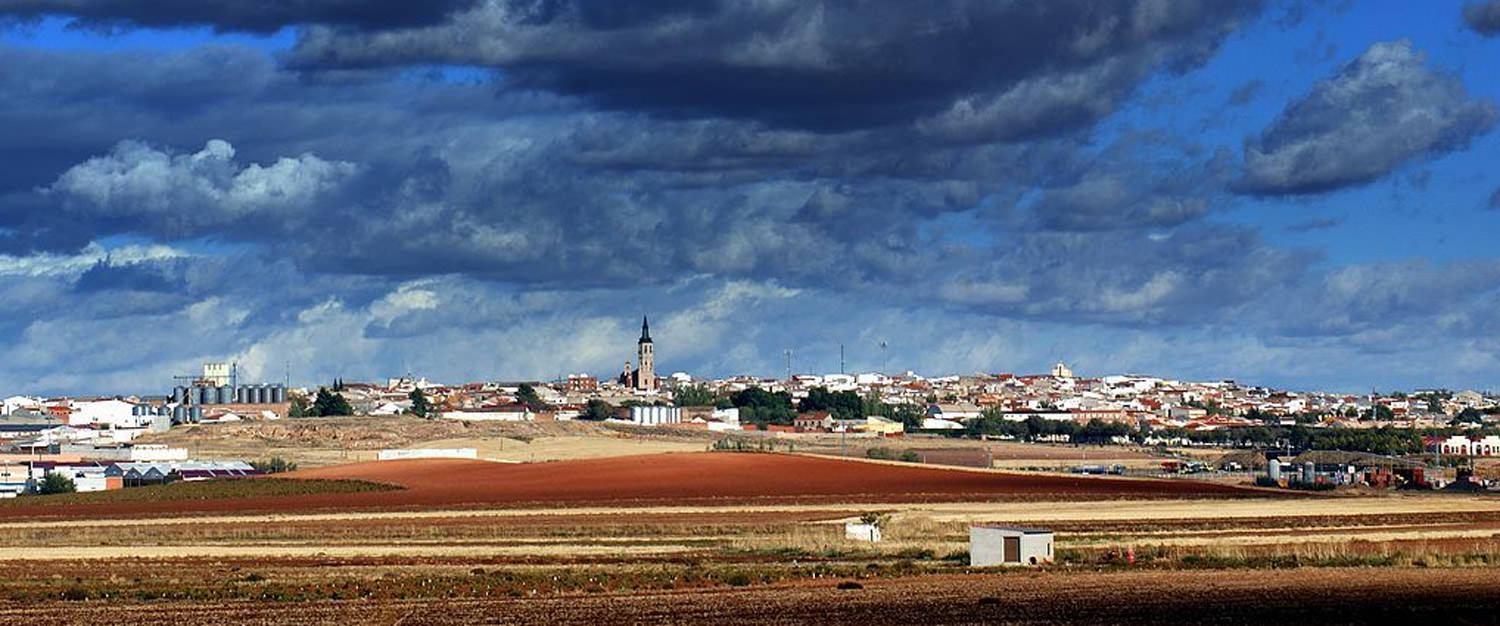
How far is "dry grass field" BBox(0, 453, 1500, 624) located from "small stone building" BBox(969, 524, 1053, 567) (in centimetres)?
83

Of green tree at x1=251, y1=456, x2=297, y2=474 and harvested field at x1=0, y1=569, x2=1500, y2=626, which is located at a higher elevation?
green tree at x1=251, y1=456, x2=297, y2=474

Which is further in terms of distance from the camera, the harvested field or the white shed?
the white shed

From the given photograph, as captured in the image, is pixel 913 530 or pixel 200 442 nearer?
pixel 913 530

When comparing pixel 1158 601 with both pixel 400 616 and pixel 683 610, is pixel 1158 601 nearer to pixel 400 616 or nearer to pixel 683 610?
pixel 683 610

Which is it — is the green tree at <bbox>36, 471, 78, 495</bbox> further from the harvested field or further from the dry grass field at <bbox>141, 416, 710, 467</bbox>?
the harvested field

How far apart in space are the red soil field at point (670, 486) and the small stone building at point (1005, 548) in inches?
1676

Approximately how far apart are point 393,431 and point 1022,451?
5786cm

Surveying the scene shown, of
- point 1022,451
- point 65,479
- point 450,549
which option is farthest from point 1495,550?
point 1022,451

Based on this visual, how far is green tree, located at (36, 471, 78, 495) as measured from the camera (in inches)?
4845

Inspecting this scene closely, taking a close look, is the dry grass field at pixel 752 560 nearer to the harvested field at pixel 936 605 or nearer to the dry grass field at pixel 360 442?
the harvested field at pixel 936 605

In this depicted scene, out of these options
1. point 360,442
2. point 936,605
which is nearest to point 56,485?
point 360,442

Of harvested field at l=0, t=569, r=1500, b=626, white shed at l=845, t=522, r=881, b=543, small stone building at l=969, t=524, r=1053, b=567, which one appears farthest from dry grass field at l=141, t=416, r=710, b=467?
harvested field at l=0, t=569, r=1500, b=626

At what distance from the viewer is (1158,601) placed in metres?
44.8

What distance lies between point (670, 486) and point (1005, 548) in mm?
60435
